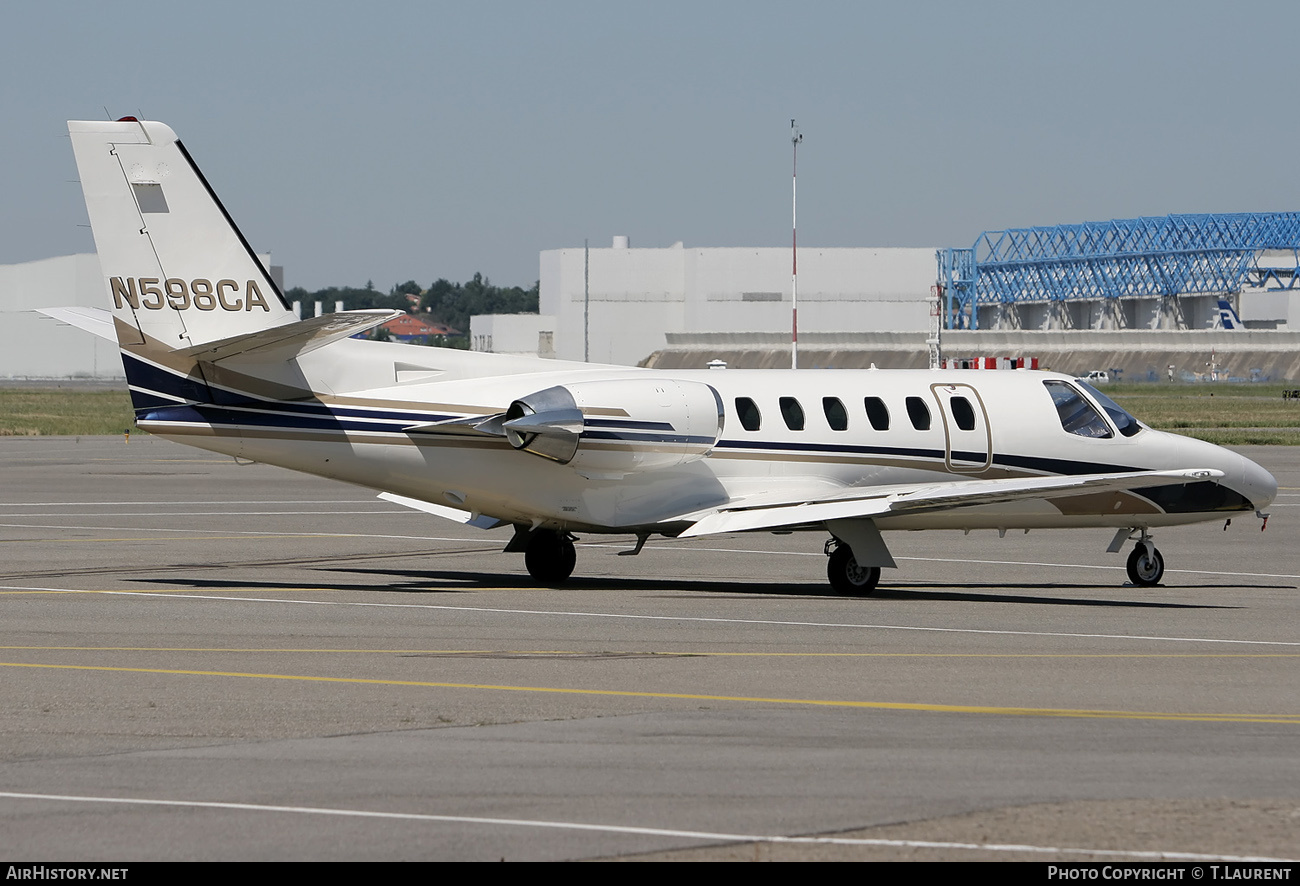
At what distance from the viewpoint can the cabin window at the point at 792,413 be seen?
22.1m

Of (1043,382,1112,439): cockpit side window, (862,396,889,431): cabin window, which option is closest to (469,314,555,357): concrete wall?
(1043,382,1112,439): cockpit side window

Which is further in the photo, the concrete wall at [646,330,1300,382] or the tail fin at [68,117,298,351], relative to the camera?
the concrete wall at [646,330,1300,382]

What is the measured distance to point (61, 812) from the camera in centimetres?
905

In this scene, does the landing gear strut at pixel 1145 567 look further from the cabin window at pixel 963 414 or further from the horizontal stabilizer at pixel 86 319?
the horizontal stabilizer at pixel 86 319

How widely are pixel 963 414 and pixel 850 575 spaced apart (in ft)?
10.3

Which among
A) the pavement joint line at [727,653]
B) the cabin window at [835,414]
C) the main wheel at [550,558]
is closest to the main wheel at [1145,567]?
the cabin window at [835,414]

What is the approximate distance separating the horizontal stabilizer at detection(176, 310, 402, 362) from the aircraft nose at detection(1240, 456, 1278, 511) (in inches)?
476

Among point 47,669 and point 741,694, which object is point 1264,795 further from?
point 47,669

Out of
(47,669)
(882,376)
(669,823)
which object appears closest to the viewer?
(669,823)

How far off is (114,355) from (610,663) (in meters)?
147

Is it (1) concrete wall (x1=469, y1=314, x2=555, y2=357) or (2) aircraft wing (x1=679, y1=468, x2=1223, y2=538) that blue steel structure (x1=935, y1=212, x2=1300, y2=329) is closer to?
(1) concrete wall (x1=469, y1=314, x2=555, y2=357)

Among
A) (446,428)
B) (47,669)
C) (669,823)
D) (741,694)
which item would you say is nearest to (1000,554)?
(446,428)

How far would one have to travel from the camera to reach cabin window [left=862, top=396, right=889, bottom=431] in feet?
73.5

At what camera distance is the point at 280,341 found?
66.8 ft
